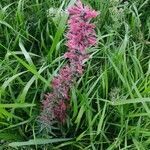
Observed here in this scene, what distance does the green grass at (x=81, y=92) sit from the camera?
229 centimetres

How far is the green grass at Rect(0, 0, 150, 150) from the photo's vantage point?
90.2 inches

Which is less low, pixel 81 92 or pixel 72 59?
pixel 72 59

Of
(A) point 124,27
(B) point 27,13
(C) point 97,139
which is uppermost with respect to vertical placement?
(B) point 27,13

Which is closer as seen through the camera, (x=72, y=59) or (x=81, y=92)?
(x=72, y=59)

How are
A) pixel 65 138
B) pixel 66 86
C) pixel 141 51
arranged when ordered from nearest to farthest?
pixel 66 86 < pixel 65 138 < pixel 141 51

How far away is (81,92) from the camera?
2.41 meters

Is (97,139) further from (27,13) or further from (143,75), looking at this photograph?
(27,13)

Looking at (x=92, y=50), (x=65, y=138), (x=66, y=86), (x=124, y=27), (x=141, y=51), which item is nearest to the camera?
(x=66, y=86)

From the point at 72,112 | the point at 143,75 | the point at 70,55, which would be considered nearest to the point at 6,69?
the point at 72,112

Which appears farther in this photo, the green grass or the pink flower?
the green grass

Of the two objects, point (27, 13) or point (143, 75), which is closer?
point (143, 75)

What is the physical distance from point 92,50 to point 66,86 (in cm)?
47

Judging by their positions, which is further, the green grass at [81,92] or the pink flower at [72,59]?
the green grass at [81,92]

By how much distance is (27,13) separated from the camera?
9.87 feet
